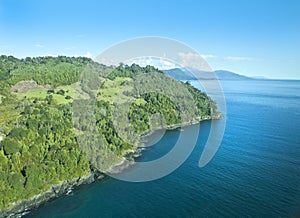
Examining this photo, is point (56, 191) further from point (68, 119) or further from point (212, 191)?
point (212, 191)

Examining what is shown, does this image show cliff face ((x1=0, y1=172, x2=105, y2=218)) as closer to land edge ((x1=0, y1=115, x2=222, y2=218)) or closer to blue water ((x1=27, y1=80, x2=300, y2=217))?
land edge ((x1=0, y1=115, x2=222, y2=218))

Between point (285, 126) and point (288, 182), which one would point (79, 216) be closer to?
point (288, 182)

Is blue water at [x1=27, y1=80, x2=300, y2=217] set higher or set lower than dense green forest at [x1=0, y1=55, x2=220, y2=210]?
lower

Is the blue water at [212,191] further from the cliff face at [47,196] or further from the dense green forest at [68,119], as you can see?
the dense green forest at [68,119]

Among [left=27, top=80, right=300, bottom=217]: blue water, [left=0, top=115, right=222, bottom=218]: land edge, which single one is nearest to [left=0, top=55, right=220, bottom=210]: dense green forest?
[left=0, top=115, right=222, bottom=218]: land edge

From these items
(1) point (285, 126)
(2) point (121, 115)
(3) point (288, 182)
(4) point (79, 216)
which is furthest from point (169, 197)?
(1) point (285, 126)
